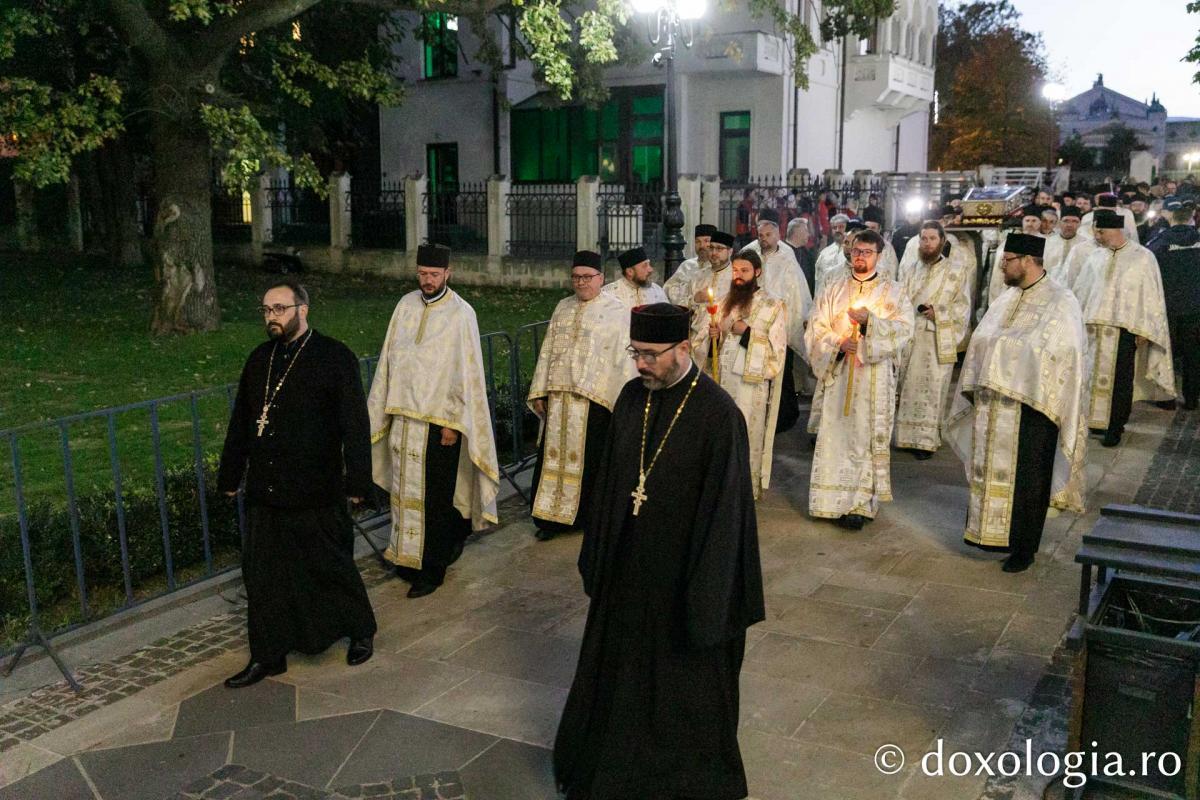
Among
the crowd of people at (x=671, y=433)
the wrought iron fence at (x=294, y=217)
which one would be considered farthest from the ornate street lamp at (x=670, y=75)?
the wrought iron fence at (x=294, y=217)

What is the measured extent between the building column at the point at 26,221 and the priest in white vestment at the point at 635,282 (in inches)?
1129

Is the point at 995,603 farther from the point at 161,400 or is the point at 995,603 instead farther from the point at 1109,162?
the point at 1109,162

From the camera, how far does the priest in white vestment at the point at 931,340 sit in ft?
34.9

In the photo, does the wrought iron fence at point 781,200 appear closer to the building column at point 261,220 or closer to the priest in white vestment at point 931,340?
the priest in white vestment at point 931,340

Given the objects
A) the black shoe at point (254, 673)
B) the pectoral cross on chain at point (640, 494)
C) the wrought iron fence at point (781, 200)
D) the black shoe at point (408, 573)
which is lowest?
the black shoe at point (254, 673)

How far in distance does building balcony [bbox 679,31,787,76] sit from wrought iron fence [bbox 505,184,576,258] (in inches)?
220

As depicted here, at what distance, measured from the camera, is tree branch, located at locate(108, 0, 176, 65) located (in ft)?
50.0

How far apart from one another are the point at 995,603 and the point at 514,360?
14.0 feet

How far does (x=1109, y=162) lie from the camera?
58.5 metres

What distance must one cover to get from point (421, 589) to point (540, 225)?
1871cm

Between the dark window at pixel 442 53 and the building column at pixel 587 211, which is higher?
the dark window at pixel 442 53

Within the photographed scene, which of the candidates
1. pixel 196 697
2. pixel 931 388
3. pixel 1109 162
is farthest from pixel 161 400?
pixel 1109 162

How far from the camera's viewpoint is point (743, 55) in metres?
27.9

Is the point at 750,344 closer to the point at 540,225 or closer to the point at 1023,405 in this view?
the point at 1023,405
